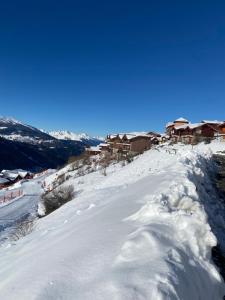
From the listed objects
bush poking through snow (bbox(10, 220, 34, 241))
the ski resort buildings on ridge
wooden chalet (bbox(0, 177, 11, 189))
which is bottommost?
wooden chalet (bbox(0, 177, 11, 189))

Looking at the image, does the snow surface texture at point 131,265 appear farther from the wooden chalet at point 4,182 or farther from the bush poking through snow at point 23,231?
the wooden chalet at point 4,182

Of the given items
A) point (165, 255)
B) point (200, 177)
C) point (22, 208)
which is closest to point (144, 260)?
point (165, 255)

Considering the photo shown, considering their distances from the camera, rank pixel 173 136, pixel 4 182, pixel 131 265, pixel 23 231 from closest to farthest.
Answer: pixel 131 265
pixel 23 231
pixel 173 136
pixel 4 182

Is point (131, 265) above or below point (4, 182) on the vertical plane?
above

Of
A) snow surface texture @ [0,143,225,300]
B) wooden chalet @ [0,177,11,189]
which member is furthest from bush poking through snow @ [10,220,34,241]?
wooden chalet @ [0,177,11,189]

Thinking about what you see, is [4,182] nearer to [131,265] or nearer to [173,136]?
[173,136]

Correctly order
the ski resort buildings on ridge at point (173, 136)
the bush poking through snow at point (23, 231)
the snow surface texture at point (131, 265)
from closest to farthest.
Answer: the snow surface texture at point (131, 265), the bush poking through snow at point (23, 231), the ski resort buildings on ridge at point (173, 136)

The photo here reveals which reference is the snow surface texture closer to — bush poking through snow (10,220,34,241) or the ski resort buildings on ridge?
bush poking through snow (10,220,34,241)

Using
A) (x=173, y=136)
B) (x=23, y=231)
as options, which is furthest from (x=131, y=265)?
(x=173, y=136)

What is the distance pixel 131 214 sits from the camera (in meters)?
8.96

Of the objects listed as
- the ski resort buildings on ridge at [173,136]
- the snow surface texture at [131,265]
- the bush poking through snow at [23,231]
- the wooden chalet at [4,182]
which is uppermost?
the ski resort buildings on ridge at [173,136]

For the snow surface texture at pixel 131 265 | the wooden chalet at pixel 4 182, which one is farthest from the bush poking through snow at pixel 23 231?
the wooden chalet at pixel 4 182

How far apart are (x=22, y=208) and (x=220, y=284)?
52381mm

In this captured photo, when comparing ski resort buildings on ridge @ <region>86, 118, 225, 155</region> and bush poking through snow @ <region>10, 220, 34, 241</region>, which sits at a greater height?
ski resort buildings on ridge @ <region>86, 118, 225, 155</region>
